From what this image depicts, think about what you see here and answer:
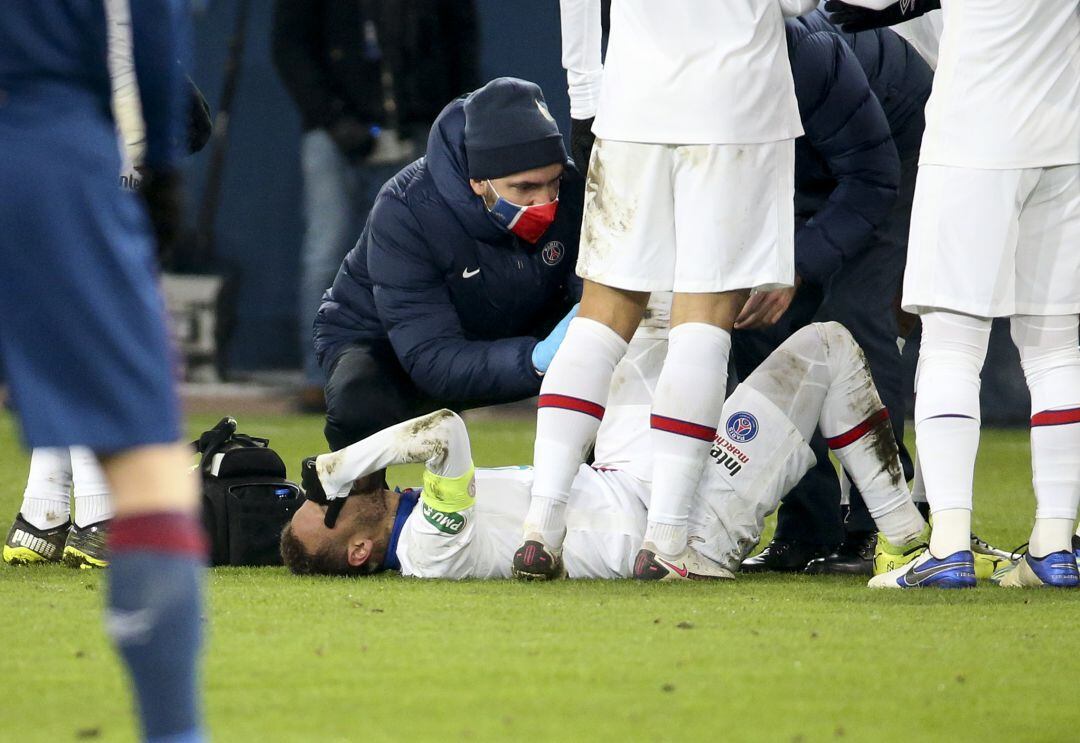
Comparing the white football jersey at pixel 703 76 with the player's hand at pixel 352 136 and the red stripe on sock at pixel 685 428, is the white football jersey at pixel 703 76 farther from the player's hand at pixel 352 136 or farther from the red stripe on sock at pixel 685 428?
the player's hand at pixel 352 136

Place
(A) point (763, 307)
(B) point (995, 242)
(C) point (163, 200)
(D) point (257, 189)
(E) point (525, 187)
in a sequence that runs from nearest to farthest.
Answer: (C) point (163, 200) → (B) point (995, 242) → (A) point (763, 307) → (E) point (525, 187) → (D) point (257, 189)

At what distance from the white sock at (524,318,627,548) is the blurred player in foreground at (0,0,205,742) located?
174cm

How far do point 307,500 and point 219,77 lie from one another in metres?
4.92

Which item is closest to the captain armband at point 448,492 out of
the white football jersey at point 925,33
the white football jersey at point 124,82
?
the white football jersey at point 124,82

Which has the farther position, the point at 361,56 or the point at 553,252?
the point at 361,56

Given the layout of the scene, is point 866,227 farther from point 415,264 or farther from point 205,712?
point 205,712

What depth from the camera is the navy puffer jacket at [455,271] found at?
411 centimetres

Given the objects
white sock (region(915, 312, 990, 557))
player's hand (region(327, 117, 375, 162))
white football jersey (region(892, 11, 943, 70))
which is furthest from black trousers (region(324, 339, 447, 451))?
player's hand (region(327, 117, 375, 162))

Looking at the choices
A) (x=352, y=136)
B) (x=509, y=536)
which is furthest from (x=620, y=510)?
(x=352, y=136)

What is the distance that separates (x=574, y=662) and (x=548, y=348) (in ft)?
5.21

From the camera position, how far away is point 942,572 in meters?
3.31

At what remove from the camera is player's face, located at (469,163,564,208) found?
13.1ft

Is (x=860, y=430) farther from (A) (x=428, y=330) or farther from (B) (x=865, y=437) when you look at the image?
(A) (x=428, y=330)

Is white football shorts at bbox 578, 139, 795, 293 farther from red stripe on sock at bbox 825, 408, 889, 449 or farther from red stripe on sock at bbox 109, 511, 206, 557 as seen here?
red stripe on sock at bbox 109, 511, 206, 557
